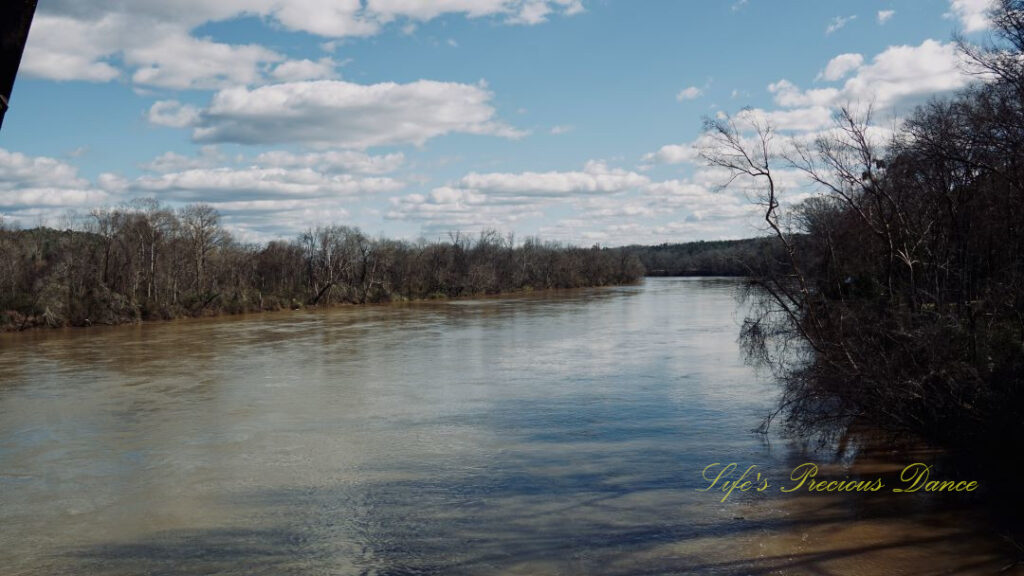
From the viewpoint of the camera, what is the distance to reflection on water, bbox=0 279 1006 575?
796 cm

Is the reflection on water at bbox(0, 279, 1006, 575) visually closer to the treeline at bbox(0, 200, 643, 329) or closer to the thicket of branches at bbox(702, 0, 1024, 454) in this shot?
the thicket of branches at bbox(702, 0, 1024, 454)

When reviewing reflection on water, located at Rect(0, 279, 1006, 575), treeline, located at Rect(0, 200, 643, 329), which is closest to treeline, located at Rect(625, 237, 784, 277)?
treeline, located at Rect(0, 200, 643, 329)

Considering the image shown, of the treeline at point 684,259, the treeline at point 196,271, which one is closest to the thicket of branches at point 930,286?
the treeline at point 196,271

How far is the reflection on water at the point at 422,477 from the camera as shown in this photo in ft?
26.1

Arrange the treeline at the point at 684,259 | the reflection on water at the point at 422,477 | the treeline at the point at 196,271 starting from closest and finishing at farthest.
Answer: the reflection on water at the point at 422,477, the treeline at the point at 196,271, the treeline at the point at 684,259

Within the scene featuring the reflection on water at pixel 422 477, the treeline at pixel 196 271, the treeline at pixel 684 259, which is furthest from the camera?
the treeline at pixel 684 259

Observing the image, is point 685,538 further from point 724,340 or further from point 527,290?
point 527,290

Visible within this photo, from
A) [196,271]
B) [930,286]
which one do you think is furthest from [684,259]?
[930,286]

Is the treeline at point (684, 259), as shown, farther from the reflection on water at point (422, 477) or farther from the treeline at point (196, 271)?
the reflection on water at point (422, 477)

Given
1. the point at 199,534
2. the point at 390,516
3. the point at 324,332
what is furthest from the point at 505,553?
the point at 324,332

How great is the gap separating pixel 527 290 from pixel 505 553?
71.2 meters

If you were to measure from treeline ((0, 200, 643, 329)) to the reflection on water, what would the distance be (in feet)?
59.7

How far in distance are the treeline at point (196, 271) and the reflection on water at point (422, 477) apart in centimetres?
1821

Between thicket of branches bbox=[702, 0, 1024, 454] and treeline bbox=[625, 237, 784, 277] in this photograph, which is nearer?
thicket of branches bbox=[702, 0, 1024, 454]
